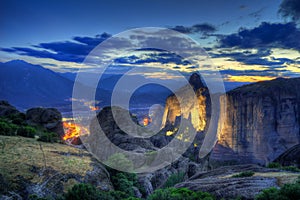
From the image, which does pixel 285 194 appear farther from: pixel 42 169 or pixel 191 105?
pixel 191 105

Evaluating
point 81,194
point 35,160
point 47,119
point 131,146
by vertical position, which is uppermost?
point 47,119

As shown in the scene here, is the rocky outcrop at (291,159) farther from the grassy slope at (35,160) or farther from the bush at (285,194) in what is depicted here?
the grassy slope at (35,160)

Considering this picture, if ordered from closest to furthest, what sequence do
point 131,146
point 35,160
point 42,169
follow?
point 42,169 < point 35,160 < point 131,146

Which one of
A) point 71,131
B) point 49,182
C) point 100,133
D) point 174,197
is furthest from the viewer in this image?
point 71,131

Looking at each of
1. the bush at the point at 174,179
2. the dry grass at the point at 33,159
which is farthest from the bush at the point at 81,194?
the bush at the point at 174,179

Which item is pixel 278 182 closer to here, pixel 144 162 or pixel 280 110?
pixel 144 162

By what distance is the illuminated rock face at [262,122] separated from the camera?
10856 cm

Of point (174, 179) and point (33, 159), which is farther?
point (174, 179)

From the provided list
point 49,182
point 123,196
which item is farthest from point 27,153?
point 123,196

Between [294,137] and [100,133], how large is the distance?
98851 millimetres

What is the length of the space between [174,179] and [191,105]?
409 ft

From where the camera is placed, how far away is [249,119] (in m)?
116

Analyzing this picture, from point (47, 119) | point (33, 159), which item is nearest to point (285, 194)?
point (33, 159)

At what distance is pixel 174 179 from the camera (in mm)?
30594
